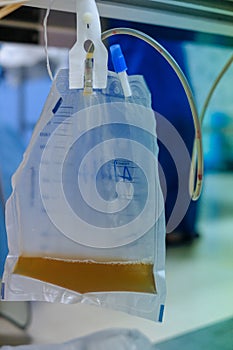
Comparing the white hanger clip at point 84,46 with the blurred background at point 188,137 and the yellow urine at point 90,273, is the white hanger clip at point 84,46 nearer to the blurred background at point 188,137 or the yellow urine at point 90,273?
the blurred background at point 188,137

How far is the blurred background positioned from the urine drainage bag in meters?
0.11

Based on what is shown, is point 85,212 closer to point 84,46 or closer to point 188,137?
point 84,46

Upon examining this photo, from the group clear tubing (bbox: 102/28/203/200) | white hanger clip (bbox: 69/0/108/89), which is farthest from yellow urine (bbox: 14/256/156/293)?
white hanger clip (bbox: 69/0/108/89)

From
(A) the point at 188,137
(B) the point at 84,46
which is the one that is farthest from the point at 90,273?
(A) the point at 188,137

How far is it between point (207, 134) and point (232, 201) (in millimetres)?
483

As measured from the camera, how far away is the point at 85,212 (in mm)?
748

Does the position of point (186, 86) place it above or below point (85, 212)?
above

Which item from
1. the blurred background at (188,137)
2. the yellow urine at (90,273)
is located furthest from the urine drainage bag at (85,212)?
the blurred background at (188,137)

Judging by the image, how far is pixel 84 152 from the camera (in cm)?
73

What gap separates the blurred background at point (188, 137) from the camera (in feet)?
3.70

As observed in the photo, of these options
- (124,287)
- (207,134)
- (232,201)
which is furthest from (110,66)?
(232,201)

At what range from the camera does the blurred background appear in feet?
3.70

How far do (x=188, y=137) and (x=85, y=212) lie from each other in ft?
2.52

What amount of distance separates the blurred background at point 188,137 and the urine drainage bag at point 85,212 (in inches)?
4.3
